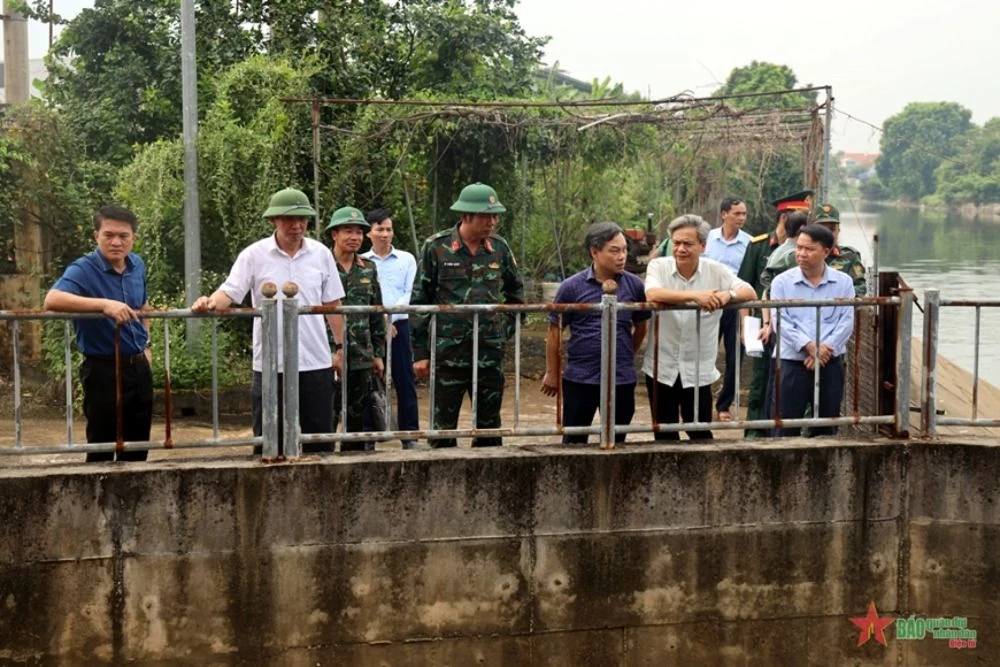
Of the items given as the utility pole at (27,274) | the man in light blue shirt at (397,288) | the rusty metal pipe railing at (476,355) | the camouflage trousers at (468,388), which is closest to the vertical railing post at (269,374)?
the rusty metal pipe railing at (476,355)

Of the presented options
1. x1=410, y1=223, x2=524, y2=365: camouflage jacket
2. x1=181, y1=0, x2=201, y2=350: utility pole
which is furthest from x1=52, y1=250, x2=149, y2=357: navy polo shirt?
x1=181, y1=0, x2=201, y2=350: utility pole

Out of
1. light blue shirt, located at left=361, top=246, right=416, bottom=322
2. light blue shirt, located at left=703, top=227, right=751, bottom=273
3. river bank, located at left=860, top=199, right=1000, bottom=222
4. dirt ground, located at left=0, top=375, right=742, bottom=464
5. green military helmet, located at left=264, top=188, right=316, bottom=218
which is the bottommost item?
dirt ground, located at left=0, top=375, right=742, bottom=464

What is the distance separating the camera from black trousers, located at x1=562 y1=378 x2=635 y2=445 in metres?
6.13

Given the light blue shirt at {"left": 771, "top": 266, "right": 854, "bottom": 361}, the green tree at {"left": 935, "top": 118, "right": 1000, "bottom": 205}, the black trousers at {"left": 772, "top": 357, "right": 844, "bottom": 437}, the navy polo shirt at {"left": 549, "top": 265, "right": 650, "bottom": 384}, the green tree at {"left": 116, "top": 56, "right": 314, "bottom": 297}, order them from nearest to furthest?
the navy polo shirt at {"left": 549, "top": 265, "right": 650, "bottom": 384} < the light blue shirt at {"left": 771, "top": 266, "right": 854, "bottom": 361} < the black trousers at {"left": 772, "top": 357, "right": 844, "bottom": 437} < the green tree at {"left": 116, "top": 56, "right": 314, "bottom": 297} < the green tree at {"left": 935, "top": 118, "right": 1000, "bottom": 205}

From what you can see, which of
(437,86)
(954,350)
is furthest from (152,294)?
(954,350)

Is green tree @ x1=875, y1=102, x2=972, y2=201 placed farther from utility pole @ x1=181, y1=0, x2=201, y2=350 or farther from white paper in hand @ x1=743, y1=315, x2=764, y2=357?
white paper in hand @ x1=743, y1=315, x2=764, y2=357

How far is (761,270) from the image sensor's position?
27.0 ft

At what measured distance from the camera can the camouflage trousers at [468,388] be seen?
249 inches

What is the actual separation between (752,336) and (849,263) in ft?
2.64

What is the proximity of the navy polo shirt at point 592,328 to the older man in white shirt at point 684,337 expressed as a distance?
4.5 inches

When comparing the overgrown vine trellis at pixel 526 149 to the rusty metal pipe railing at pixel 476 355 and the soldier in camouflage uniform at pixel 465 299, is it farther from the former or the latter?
the rusty metal pipe railing at pixel 476 355

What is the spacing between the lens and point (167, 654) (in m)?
5.28

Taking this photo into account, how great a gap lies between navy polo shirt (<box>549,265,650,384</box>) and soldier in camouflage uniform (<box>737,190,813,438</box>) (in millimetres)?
1233

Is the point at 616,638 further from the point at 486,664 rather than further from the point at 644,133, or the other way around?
the point at 644,133
